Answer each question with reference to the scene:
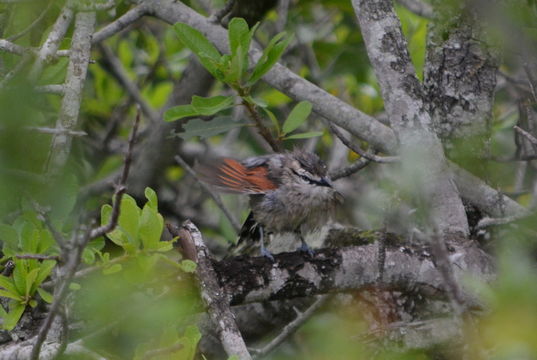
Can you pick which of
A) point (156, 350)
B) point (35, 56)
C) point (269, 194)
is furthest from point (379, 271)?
point (35, 56)

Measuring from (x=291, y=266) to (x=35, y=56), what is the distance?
153cm

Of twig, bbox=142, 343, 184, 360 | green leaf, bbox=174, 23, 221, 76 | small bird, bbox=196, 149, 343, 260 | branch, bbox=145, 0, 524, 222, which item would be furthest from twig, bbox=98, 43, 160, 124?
twig, bbox=142, 343, 184, 360

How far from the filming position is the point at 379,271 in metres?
3.73

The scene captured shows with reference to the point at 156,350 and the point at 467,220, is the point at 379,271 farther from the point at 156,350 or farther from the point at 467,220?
the point at 156,350

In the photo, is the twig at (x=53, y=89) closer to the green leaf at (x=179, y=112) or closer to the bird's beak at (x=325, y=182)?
the green leaf at (x=179, y=112)

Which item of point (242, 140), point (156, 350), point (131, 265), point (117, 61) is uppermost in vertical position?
point (117, 61)

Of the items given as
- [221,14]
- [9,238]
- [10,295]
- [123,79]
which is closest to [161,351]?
[10,295]

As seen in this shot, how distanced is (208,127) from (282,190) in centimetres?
58

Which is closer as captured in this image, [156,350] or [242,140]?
[156,350]

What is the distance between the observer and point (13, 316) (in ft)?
9.87

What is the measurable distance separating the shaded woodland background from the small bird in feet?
0.66

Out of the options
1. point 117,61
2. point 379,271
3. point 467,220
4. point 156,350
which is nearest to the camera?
point 156,350

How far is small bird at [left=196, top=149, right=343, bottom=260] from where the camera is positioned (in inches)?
181

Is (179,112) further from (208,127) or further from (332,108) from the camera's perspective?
(332,108)
